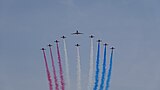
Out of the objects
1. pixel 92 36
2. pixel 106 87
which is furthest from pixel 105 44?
pixel 106 87

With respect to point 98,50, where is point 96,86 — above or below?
below

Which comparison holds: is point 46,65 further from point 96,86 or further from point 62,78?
point 96,86

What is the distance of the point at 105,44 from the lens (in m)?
130

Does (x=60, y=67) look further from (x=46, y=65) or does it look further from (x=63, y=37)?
(x=63, y=37)

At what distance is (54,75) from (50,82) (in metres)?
2.19

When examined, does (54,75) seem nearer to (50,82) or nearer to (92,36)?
(50,82)

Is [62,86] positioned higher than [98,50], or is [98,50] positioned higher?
[98,50]

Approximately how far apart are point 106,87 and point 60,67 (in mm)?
11925

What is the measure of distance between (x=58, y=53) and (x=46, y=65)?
4.24 metres

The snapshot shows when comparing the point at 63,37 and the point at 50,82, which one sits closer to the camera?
the point at 50,82

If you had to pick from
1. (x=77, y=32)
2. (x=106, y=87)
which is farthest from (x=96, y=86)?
(x=77, y=32)

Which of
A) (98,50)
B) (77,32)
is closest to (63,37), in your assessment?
(77,32)

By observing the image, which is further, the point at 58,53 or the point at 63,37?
the point at 63,37

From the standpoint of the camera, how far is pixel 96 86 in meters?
120
